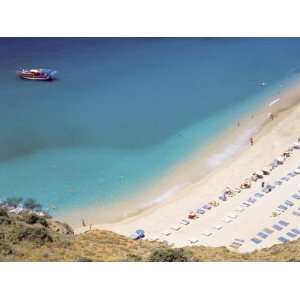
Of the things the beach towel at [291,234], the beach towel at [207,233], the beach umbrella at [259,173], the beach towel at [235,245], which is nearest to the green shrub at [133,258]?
the beach towel at [207,233]

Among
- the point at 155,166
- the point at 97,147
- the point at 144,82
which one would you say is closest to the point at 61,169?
the point at 97,147

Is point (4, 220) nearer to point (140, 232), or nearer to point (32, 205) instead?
point (32, 205)

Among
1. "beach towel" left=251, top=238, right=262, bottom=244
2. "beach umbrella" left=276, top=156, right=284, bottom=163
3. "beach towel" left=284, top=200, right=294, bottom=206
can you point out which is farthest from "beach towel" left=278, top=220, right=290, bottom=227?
"beach umbrella" left=276, top=156, right=284, bottom=163

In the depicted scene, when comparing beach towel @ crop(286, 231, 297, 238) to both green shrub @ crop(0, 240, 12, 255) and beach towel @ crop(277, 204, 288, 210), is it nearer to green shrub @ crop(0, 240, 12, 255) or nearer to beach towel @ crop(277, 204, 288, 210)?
beach towel @ crop(277, 204, 288, 210)

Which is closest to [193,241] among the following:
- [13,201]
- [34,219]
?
[34,219]

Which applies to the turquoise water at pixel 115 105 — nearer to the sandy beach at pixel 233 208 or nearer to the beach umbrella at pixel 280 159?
the sandy beach at pixel 233 208
